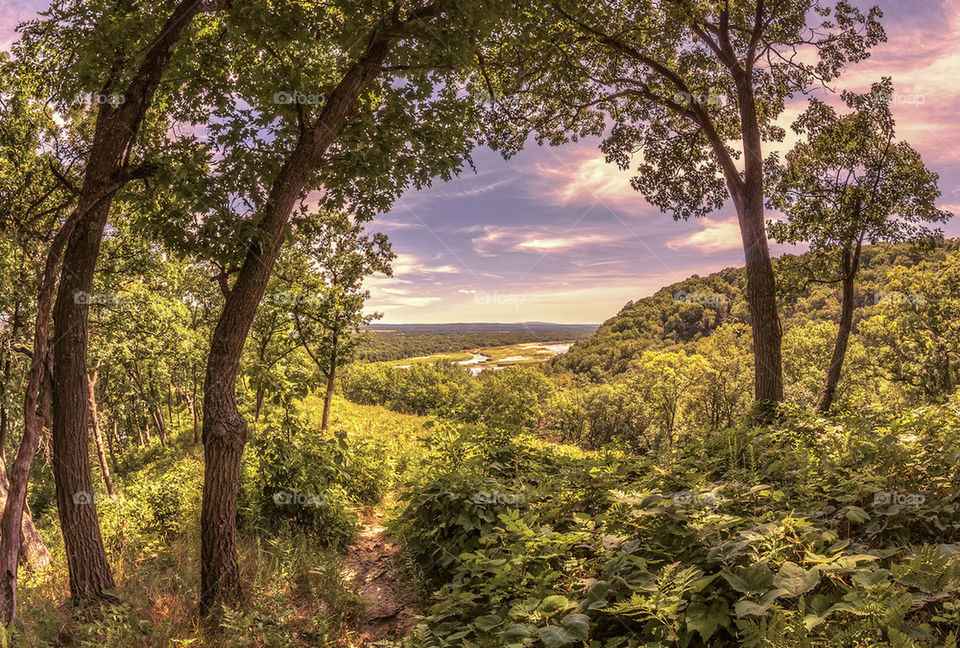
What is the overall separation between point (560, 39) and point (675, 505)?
10321mm

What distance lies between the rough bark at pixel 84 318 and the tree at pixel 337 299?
10.7m

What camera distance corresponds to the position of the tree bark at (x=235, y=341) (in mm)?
4805

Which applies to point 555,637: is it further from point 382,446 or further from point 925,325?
point 925,325

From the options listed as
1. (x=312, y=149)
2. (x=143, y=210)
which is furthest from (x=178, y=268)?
(x=312, y=149)

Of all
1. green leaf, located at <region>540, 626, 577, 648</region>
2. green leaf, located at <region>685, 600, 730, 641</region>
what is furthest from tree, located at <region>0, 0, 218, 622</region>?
green leaf, located at <region>685, 600, 730, 641</region>

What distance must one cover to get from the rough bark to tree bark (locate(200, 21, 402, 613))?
136 cm

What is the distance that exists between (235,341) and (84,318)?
1807 mm

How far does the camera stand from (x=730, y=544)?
2812 millimetres

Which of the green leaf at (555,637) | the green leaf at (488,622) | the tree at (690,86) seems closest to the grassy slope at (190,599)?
the green leaf at (488,622)

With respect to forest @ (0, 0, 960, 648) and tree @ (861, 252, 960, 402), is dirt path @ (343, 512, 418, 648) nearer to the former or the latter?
forest @ (0, 0, 960, 648)

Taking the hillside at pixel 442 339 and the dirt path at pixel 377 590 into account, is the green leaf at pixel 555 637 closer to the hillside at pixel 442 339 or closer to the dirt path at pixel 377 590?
the dirt path at pixel 377 590

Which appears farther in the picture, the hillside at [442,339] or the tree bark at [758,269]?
the hillside at [442,339]

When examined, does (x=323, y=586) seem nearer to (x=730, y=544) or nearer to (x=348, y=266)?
(x=730, y=544)

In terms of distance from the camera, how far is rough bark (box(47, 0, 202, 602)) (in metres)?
4.96
